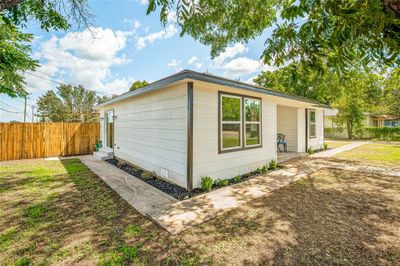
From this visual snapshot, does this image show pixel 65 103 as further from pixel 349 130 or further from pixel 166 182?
pixel 349 130

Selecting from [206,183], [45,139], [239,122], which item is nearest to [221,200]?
[206,183]

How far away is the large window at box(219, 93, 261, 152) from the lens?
17.9ft

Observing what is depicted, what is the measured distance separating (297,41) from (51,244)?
161 inches

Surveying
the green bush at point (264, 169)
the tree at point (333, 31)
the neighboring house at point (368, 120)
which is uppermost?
the neighboring house at point (368, 120)

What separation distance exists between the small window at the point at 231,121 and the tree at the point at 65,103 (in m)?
26.8

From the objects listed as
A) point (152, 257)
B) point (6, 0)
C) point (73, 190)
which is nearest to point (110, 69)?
point (73, 190)

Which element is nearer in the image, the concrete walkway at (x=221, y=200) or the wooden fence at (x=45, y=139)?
the concrete walkway at (x=221, y=200)

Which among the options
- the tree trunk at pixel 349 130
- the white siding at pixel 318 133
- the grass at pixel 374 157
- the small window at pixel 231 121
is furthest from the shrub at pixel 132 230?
the tree trunk at pixel 349 130

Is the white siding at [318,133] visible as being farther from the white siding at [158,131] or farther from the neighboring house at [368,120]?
the neighboring house at [368,120]

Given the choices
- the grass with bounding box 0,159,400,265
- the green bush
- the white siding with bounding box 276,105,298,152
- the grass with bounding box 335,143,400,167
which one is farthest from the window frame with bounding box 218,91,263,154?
the grass with bounding box 335,143,400,167

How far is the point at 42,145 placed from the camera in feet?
32.3

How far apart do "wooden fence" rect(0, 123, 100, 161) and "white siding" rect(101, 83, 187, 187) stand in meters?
3.84

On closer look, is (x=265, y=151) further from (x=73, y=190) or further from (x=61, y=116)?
(x=61, y=116)

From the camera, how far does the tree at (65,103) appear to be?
28422 mm
